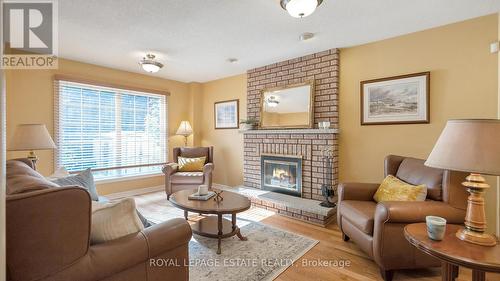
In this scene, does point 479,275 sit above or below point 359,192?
below

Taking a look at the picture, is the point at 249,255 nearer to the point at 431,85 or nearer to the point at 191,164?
the point at 191,164

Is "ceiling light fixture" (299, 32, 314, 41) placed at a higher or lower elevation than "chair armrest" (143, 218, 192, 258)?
higher

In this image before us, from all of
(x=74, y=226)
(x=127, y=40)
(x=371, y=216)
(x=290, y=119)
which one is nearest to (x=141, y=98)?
(x=127, y=40)

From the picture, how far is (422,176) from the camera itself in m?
2.26

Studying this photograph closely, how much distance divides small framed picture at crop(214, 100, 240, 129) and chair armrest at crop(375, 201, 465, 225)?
333 centimetres

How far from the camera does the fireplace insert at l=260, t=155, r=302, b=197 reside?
362 cm

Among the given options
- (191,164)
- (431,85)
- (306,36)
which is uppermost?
(306,36)

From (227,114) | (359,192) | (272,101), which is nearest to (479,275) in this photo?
(359,192)

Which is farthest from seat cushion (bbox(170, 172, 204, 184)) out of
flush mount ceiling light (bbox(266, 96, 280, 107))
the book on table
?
flush mount ceiling light (bbox(266, 96, 280, 107))

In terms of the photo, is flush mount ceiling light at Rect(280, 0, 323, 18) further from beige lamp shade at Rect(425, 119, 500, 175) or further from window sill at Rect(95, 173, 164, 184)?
window sill at Rect(95, 173, 164, 184)

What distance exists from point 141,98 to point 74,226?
13.3 ft

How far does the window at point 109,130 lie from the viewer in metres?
3.70

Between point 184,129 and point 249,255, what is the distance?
Result: 3366mm

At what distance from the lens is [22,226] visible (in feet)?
3.04
